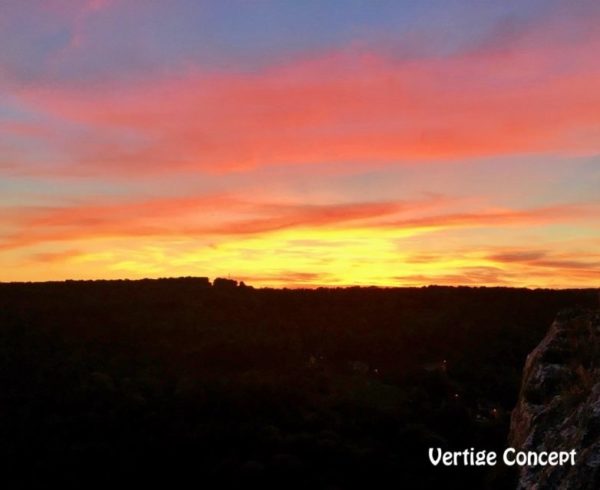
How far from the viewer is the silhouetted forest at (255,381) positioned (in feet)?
Answer: 88.4

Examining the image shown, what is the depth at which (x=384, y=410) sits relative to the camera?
3538 centimetres

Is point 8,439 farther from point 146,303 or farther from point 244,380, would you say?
point 146,303

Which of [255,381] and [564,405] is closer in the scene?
[564,405]

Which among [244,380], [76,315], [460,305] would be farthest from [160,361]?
[460,305]

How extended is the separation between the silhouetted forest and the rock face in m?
3.24

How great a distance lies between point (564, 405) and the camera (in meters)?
9.90

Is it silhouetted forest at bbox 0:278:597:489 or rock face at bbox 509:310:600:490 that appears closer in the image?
rock face at bbox 509:310:600:490

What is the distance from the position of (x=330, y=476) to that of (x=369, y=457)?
2383mm

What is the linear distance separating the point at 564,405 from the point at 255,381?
1189 inches

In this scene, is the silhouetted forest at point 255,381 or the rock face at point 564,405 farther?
the silhouetted forest at point 255,381

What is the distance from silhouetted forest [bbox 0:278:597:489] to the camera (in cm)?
2694

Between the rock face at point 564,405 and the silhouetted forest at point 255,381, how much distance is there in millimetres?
3239

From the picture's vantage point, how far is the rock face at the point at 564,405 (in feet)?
25.3

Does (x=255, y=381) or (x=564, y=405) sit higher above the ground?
(x=564, y=405)
